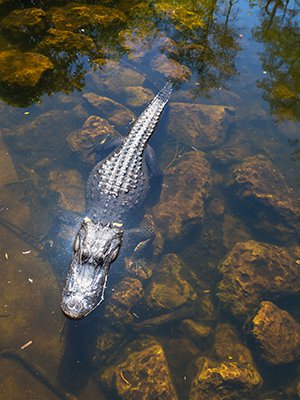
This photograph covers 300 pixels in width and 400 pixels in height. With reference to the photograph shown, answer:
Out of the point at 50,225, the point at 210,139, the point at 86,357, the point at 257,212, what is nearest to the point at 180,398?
the point at 86,357

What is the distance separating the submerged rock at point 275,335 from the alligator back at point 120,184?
9.24ft

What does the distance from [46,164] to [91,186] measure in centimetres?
156

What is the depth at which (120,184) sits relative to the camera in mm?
5258

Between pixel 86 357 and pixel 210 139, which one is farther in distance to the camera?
pixel 210 139

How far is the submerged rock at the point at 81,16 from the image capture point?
305 inches

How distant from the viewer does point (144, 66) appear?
890 cm

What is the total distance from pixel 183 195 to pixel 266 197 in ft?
5.94

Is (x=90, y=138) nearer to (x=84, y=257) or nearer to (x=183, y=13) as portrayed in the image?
(x=84, y=257)

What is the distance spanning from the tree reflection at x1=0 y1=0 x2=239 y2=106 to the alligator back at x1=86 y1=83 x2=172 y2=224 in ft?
8.70

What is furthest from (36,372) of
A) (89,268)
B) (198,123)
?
(198,123)

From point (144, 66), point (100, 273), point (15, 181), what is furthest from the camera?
point (144, 66)

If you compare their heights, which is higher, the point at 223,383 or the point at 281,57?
the point at 281,57

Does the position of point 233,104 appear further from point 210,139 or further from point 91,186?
point 91,186

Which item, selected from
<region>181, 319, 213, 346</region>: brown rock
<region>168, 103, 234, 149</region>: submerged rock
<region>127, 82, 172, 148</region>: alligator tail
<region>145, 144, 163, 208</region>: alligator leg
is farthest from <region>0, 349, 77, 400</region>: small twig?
<region>168, 103, 234, 149</region>: submerged rock
